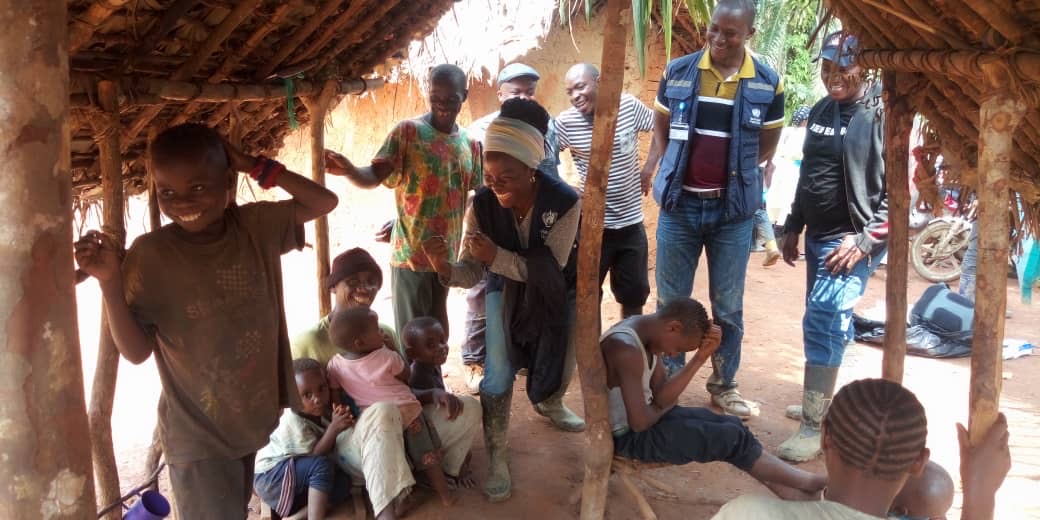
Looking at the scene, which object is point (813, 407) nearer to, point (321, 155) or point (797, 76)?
point (321, 155)

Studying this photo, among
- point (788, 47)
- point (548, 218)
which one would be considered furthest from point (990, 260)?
point (788, 47)

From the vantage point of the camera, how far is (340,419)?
3.29 m

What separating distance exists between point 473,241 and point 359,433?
964 millimetres

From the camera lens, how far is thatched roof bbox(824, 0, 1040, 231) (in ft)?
6.73

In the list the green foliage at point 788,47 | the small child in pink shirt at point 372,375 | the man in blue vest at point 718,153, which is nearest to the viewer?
the small child in pink shirt at point 372,375

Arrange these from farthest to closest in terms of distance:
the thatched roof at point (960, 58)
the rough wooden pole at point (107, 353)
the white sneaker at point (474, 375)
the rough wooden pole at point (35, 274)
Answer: the white sneaker at point (474, 375)
the rough wooden pole at point (107, 353)
the thatched roof at point (960, 58)
the rough wooden pole at point (35, 274)

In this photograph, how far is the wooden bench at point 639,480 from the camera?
318cm

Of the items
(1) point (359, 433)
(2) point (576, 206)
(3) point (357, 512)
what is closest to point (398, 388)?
(1) point (359, 433)

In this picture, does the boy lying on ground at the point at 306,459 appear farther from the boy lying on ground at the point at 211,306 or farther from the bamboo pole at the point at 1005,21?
the bamboo pole at the point at 1005,21

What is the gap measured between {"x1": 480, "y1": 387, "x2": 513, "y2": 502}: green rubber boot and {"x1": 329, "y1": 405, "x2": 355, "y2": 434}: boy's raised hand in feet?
2.01

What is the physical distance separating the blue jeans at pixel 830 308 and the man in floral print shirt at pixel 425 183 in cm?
193

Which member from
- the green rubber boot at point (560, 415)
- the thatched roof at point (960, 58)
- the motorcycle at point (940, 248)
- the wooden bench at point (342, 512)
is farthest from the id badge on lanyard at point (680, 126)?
the motorcycle at point (940, 248)

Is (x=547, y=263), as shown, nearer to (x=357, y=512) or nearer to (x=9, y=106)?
(x=357, y=512)

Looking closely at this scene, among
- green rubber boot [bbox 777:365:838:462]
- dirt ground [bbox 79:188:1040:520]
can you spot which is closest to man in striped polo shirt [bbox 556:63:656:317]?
dirt ground [bbox 79:188:1040:520]
